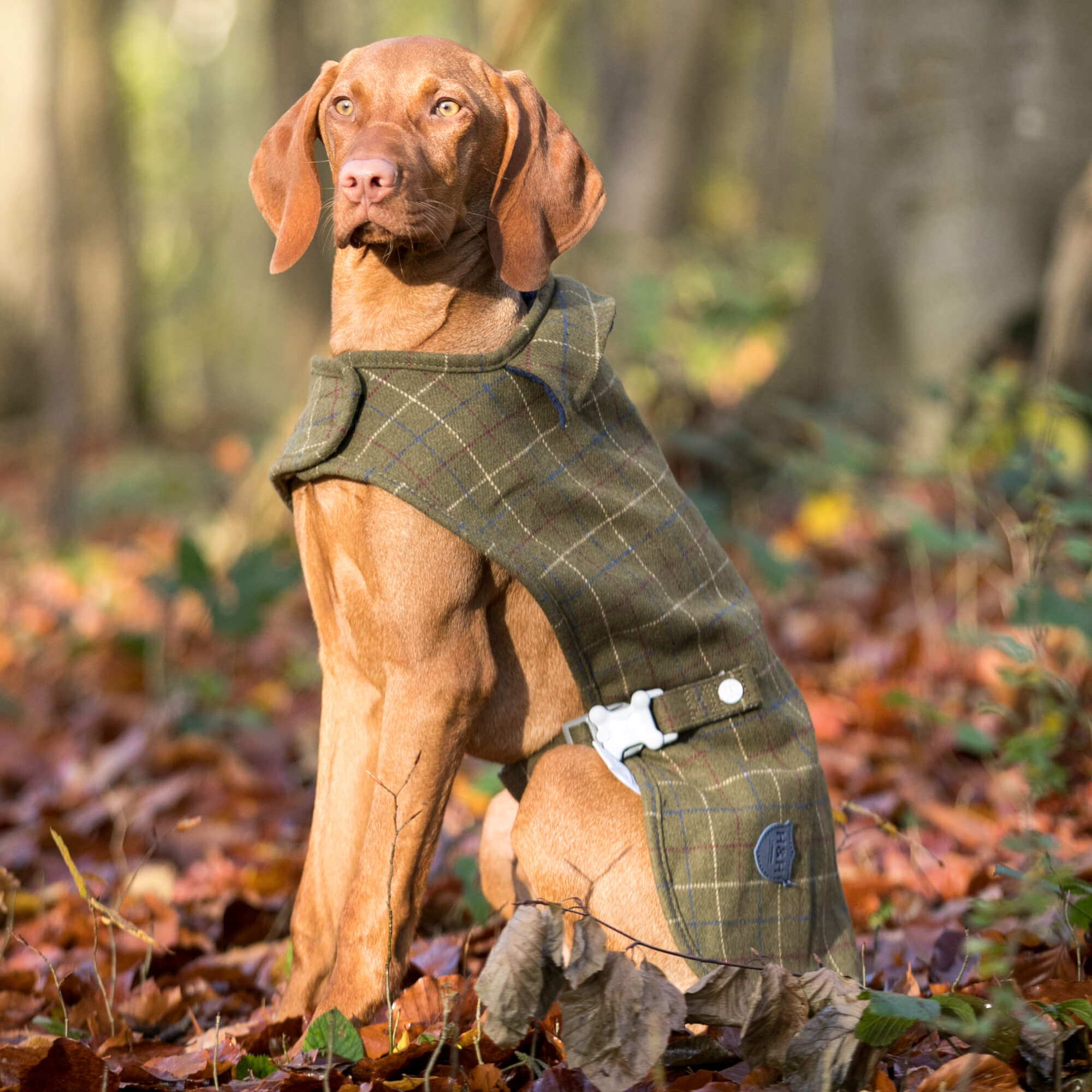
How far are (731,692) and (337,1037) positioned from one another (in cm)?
101

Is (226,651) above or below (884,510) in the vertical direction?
below

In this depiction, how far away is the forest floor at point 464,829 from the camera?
211 centimetres

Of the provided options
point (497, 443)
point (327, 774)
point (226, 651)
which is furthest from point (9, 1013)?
point (226, 651)

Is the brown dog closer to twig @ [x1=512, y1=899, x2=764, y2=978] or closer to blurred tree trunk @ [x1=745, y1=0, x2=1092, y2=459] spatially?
twig @ [x1=512, y1=899, x2=764, y2=978]

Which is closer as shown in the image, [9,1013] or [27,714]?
[9,1013]

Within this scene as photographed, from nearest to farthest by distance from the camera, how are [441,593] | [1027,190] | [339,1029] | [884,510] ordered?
[339,1029] < [441,593] < [884,510] < [1027,190]

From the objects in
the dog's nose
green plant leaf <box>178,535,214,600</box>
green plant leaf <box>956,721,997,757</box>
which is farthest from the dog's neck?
green plant leaf <box>178,535,214,600</box>

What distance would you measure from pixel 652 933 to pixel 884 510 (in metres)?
3.57

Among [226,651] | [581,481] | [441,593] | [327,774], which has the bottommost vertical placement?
[226,651]

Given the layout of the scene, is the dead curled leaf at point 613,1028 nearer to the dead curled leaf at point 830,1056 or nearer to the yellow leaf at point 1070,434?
the dead curled leaf at point 830,1056

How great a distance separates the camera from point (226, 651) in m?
6.38

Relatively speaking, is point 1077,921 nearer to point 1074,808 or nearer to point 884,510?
point 1074,808

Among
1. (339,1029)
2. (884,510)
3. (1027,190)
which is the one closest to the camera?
(339,1029)

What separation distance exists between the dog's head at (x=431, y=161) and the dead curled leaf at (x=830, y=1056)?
142 cm
